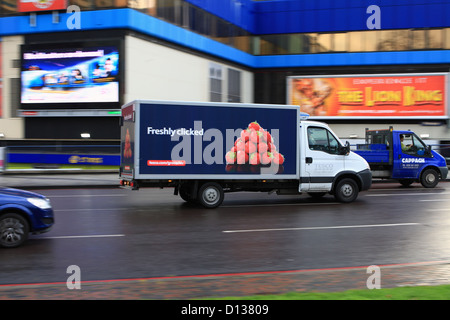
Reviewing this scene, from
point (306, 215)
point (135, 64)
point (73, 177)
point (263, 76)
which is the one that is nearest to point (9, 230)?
point (306, 215)

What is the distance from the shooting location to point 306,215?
12891 mm

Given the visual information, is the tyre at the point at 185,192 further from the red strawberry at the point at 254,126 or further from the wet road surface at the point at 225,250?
the red strawberry at the point at 254,126

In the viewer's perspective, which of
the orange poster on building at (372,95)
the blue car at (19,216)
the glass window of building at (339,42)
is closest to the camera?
the blue car at (19,216)

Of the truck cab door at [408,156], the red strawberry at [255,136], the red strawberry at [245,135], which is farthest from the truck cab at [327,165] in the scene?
the truck cab door at [408,156]

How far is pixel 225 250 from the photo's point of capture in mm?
8539

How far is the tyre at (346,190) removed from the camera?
1526cm

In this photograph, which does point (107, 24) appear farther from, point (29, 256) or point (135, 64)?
point (29, 256)

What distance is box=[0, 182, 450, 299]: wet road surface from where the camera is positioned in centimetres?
610

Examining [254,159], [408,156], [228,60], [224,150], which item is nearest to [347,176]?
[254,159]

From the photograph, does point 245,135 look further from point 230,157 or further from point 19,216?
point 19,216

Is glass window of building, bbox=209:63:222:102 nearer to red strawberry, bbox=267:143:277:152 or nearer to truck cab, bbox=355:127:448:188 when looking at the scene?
truck cab, bbox=355:127:448:188

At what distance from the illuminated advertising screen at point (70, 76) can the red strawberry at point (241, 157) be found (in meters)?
20.7

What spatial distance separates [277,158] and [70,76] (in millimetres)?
23496

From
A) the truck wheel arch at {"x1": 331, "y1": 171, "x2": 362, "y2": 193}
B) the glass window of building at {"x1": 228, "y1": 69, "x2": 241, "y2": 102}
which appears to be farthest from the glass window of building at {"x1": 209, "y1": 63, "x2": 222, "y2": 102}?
the truck wheel arch at {"x1": 331, "y1": 171, "x2": 362, "y2": 193}
